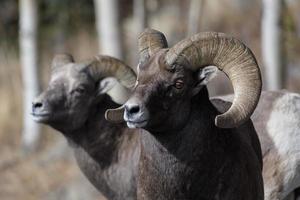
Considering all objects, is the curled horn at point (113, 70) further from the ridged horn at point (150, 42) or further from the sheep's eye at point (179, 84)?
the sheep's eye at point (179, 84)

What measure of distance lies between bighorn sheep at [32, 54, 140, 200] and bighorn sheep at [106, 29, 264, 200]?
1987 millimetres

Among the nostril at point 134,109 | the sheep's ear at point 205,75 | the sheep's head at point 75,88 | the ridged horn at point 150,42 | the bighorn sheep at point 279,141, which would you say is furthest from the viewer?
the sheep's head at point 75,88

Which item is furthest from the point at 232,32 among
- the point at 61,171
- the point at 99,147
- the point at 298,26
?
the point at 99,147

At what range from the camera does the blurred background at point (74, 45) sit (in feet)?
49.7

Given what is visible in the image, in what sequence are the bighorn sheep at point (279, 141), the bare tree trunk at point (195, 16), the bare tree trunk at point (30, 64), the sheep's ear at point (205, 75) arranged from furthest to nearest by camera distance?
the bare tree trunk at point (30, 64)
the bare tree trunk at point (195, 16)
the bighorn sheep at point (279, 141)
the sheep's ear at point (205, 75)

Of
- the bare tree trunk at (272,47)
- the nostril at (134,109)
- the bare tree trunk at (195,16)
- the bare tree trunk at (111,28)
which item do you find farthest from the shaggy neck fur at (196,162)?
the bare tree trunk at (195,16)

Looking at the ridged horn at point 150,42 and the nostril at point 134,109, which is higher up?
the ridged horn at point 150,42

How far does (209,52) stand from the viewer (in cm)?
681

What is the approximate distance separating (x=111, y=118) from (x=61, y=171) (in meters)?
11.1

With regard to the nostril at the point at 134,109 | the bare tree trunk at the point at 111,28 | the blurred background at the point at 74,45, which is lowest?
the blurred background at the point at 74,45

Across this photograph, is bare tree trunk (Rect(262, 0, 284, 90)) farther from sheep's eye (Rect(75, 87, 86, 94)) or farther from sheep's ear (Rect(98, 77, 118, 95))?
sheep's eye (Rect(75, 87, 86, 94))

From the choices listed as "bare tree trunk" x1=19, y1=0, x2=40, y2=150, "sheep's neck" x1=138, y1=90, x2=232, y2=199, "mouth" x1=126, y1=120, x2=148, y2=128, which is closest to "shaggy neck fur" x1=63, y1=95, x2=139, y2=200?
"sheep's neck" x1=138, y1=90, x2=232, y2=199

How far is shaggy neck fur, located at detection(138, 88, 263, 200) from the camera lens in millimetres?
6789

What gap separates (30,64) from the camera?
66.2 feet
